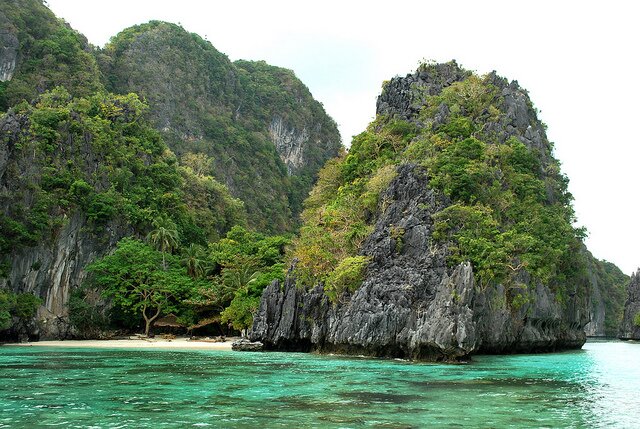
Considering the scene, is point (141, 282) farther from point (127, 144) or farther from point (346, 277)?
point (346, 277)

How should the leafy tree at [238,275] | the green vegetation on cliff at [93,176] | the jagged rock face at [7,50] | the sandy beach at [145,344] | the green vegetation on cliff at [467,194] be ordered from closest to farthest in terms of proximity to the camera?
the green vegetation on cliff at [467,194] → the sandy beach at [145,344] → the leafy tree at [238,275] → the green vegetation on cliff at [93,176] → the jagged rock face at [7,50]

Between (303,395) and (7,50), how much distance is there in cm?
5133

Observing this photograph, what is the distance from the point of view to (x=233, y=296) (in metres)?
40.9

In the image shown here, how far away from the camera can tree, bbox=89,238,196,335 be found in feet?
134

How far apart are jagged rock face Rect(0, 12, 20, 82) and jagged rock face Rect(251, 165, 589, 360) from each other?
116 ft

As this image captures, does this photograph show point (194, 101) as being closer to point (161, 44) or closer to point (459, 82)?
point (161, 44)

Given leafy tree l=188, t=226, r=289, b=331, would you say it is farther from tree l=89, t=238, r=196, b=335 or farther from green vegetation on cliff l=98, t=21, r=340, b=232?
green vegetation on cliff l=98, t=21, r=340, b=232

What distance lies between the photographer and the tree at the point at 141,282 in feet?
134

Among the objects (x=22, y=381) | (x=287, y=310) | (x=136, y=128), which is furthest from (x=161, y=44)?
(x=22, y=381)

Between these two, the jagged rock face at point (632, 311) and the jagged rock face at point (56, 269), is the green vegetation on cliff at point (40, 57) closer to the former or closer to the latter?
the jagged rock face at point (56, 269)

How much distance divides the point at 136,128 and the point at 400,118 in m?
21.2

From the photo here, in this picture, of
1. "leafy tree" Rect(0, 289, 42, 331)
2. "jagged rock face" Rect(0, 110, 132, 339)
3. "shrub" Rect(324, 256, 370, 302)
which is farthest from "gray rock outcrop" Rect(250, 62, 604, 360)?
"jagged rock face" Rect(0, 110, 132, 339)

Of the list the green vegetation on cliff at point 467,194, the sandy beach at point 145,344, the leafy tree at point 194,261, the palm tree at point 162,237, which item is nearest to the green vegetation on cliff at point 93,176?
the palm tree at point 162,237

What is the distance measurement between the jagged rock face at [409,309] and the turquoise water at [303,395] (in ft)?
9.44
